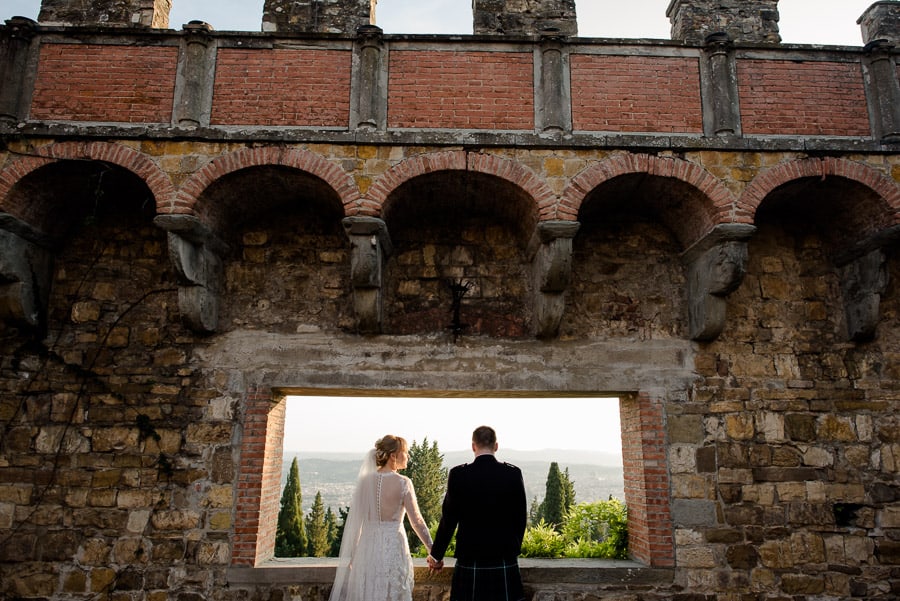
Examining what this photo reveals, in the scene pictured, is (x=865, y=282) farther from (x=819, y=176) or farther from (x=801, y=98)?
(x=801, y=98)

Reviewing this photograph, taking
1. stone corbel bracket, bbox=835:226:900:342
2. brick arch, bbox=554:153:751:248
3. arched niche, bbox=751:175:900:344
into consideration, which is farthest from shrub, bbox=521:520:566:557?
stone corbel bracket, bbox=835:226:900:342

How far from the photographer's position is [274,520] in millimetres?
6105

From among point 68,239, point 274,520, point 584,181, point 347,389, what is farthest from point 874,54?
point 68,239

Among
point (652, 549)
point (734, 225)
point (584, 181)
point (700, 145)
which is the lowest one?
point (652, 549)

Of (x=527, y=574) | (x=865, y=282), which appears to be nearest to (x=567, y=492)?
(x=527, y=574)

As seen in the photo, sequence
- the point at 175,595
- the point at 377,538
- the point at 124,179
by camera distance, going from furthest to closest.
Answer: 1. the point at 124,179
2. the point at 175,595
3. the point at 377,538

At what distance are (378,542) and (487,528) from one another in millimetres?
884

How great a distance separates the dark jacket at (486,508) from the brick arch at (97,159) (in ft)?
11.7

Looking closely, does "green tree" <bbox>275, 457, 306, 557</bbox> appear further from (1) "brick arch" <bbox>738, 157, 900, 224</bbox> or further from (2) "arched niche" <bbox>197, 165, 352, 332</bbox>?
(1) "brick arch" <bbox>738, 157, 900, 224</bbox>

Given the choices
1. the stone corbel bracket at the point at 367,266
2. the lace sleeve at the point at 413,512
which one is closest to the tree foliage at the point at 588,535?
the lace sleeve at the point at 413,512

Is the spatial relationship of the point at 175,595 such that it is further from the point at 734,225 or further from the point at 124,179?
the point at 734,225

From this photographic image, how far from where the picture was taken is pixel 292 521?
1334 cm

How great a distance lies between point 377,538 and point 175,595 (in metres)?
2.10

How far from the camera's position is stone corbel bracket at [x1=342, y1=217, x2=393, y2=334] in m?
5.50
